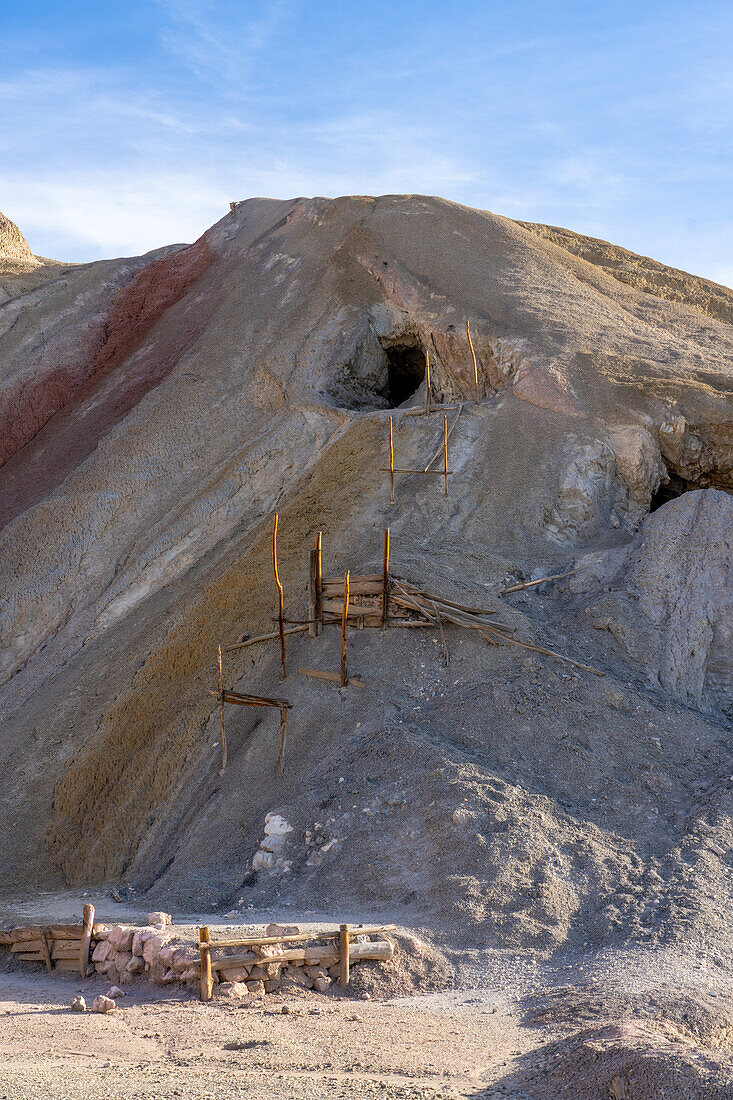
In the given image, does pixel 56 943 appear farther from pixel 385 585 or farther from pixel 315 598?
pixel 385 585

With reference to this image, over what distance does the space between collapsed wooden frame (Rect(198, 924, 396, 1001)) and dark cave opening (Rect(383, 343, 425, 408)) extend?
16276 mm

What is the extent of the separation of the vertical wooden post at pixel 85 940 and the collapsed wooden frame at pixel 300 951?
1.64 metres

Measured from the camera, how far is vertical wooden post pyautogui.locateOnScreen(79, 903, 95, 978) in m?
10.3

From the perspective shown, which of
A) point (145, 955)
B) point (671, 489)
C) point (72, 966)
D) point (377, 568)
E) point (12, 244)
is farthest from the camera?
point (12, 244)

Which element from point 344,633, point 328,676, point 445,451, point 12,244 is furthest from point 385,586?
point 12,244

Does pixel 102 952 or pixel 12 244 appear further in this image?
pixel 12 244

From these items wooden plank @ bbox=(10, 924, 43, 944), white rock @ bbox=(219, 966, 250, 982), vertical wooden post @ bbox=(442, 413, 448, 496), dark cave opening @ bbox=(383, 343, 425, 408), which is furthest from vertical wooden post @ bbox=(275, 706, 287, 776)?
dark cave opening @ bbox=(383, 343, 425, 408)

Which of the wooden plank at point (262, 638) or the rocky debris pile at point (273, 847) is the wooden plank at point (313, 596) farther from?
the rocky debris pile at point (273, 847)

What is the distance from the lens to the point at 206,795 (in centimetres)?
1428

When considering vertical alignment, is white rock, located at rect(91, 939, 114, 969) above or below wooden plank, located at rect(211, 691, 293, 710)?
below

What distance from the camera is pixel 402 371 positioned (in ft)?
82.1

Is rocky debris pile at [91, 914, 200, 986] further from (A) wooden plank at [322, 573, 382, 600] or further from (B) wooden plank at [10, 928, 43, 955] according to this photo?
(A) wooden plank at [322, 573, 382, 600]

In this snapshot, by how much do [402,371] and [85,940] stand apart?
57.0 ft

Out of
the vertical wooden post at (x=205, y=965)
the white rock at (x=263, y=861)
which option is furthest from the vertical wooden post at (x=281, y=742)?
the vertical wooden post at (x=205, y=965)
